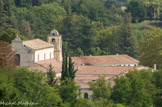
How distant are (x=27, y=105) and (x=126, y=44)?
5675 cm

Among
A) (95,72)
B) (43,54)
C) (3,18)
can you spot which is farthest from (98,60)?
(3,18)

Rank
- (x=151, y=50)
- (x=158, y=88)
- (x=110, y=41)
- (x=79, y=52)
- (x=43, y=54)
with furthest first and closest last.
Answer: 1. (x=110, y=41)
2. (x=79, y=52)
3. (x=151, y=50)
4. (x=43, y=54)
5. (x=158, y=88)

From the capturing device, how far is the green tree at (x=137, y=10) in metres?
138

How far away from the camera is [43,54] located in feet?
299

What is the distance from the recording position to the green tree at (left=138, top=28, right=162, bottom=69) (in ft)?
328

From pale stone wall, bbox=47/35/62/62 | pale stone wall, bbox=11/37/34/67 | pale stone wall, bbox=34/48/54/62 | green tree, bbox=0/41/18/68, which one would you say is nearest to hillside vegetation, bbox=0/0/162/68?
pale stone wall, bbox=47/35/62/62

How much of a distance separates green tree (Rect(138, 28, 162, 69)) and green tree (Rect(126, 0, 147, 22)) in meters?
33.5

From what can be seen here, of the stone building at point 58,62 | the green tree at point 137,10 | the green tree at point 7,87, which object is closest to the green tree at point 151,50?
the stone building at point 58,62

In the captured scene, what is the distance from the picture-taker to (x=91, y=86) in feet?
247

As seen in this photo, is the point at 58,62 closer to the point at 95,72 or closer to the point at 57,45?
the point at 57,45

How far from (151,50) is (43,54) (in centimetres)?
1597

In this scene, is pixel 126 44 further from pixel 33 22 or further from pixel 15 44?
pixel 15 44

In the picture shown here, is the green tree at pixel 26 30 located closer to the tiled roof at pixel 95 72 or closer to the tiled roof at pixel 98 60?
the tiled roof at pixel 98 60

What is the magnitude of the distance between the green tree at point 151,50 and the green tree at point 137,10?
33.5m
